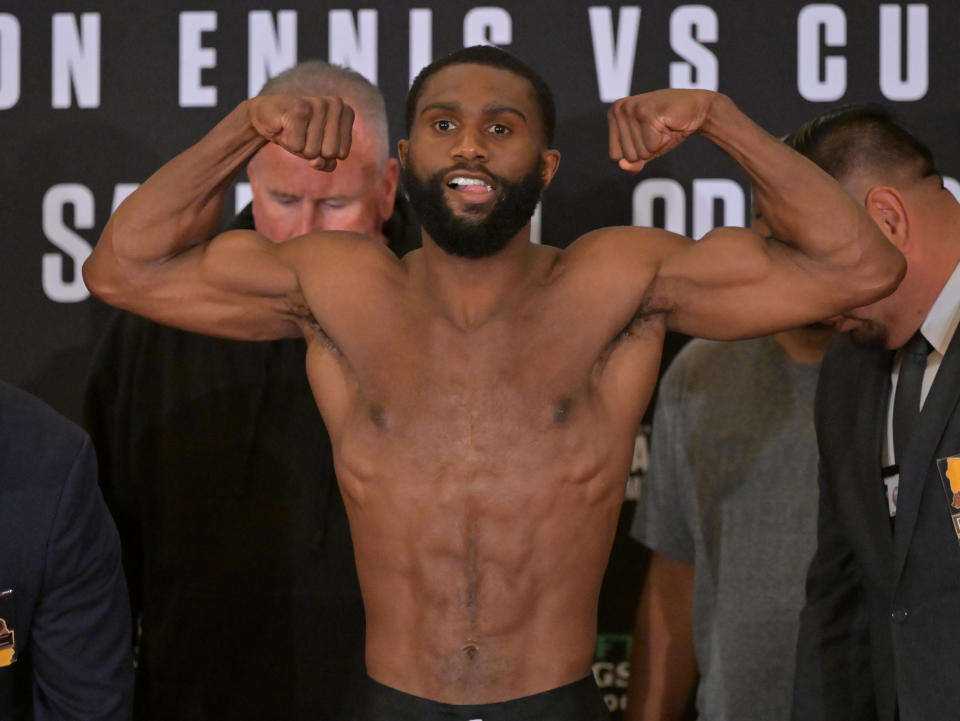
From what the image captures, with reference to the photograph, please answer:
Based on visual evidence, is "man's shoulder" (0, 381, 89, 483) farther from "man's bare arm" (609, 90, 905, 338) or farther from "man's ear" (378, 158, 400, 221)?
"man's ear" (378, 158, 400, 221)

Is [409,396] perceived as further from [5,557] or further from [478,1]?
[478,1]

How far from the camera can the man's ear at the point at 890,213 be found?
1.76 metres

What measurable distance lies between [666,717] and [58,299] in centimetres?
143

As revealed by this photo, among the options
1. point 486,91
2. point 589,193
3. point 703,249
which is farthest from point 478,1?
point 703,249

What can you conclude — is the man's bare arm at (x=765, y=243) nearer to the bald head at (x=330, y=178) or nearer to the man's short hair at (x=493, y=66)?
the man's short hair at (x=493, y=66)

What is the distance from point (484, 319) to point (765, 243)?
39 cm

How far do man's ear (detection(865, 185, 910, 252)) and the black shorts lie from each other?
777 millimetres

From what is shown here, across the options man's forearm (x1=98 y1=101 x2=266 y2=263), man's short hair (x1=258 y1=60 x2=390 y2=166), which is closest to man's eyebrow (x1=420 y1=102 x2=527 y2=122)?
man's forearm (x1=98 y1=101 x2=266 y2=263)

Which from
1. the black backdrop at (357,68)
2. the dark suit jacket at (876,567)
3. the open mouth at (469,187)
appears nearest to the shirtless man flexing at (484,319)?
the open mouth at (469,187)

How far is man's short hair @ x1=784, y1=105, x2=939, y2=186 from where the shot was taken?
1.80 metres

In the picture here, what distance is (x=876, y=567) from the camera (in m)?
1.75

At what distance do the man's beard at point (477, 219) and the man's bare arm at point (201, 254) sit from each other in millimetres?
122

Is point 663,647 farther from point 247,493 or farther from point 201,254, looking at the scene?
point 201,254

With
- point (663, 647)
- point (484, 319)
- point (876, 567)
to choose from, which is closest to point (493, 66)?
point (484, 319)
